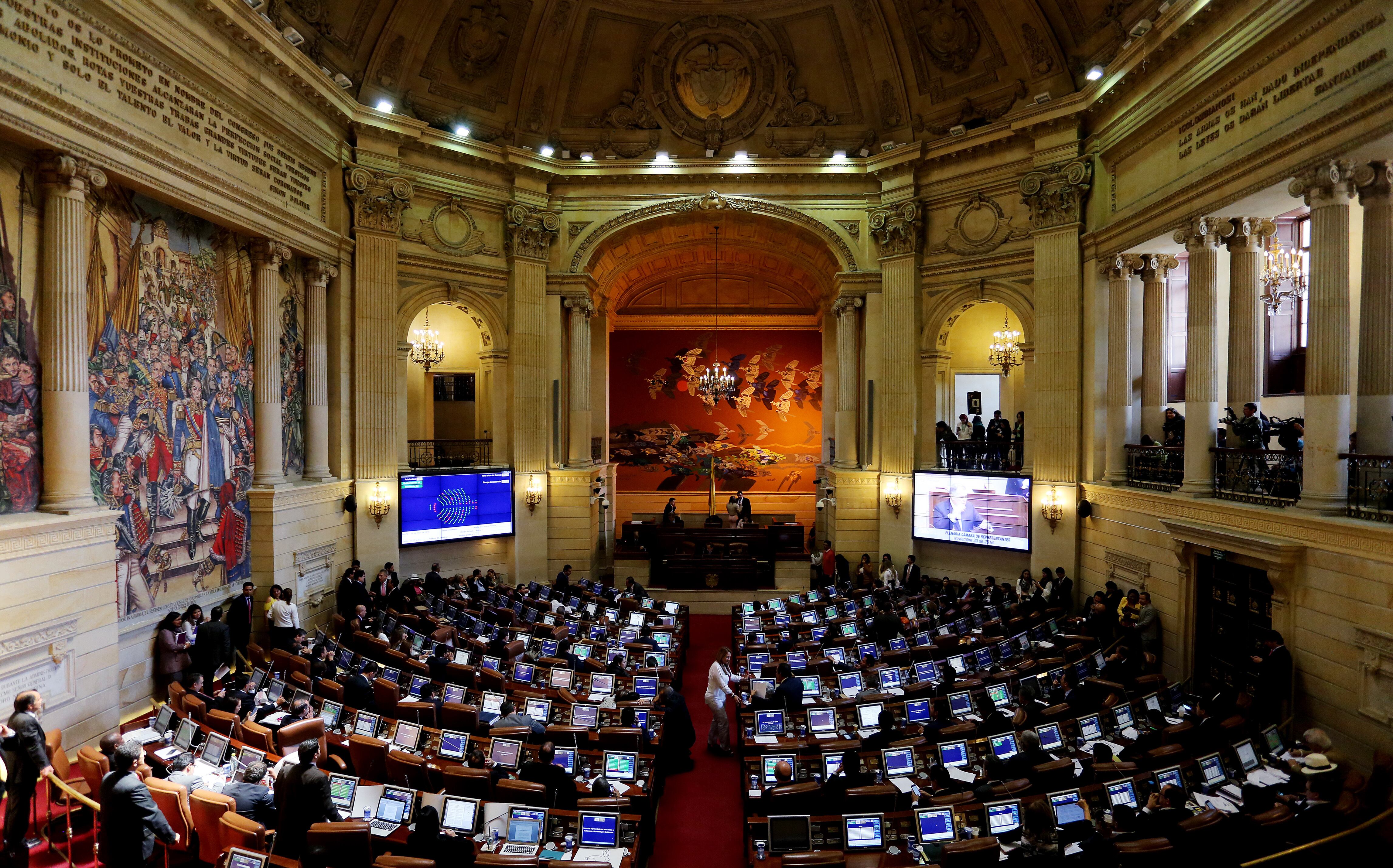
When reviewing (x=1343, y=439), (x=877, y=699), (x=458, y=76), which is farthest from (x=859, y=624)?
(x=458, y=76)

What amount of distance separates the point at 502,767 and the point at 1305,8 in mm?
13125

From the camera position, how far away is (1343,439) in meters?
9.34

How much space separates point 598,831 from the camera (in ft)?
21.5

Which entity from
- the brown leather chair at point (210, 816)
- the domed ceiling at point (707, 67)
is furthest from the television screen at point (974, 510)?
the brown leather chair at point (210, 816)

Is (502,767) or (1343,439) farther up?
(1343,439)

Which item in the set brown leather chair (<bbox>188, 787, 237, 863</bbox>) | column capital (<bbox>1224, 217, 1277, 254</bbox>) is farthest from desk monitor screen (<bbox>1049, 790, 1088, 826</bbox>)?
column capital (<bbox>1224, 217, 1277, 254</bbox>)

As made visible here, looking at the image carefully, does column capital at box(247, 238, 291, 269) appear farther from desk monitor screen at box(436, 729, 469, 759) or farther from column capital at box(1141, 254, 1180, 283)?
column capital at box(1141, 254, 1180, 283)

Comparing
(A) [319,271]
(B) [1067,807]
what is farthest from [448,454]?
(B) [1067,807]

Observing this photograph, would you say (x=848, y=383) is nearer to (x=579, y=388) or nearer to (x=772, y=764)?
(x=579, y=388)

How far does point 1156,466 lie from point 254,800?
46.2 ft

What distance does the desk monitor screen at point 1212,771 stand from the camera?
23.8 ft

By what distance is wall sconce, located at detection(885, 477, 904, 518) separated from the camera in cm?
1817

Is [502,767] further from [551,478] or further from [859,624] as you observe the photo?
[551,478]

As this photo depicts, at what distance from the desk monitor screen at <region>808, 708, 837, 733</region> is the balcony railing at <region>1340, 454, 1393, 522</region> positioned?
21.3 ft
